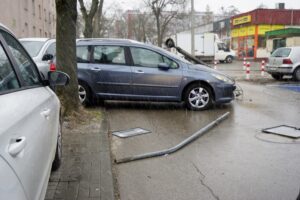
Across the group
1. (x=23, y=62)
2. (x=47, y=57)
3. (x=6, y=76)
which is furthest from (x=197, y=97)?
(x=6, y=76)

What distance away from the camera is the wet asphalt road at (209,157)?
4301 millimetres

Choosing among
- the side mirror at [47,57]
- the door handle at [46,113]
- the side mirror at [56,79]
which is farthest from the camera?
the side mirror at [47,57]

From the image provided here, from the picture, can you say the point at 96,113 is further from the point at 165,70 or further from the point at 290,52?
the point at 290,52

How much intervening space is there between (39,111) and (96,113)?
527 centimetres

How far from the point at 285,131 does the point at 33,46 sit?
287 inches

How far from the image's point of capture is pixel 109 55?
30.9 ft

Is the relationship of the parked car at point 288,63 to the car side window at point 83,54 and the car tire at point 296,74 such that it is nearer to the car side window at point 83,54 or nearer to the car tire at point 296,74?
the car tire at point 296,74

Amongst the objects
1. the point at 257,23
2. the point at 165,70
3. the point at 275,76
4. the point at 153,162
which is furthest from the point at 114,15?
the point at 153,162

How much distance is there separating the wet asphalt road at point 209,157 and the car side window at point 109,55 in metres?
1.20

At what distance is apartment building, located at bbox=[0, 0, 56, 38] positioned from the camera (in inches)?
996

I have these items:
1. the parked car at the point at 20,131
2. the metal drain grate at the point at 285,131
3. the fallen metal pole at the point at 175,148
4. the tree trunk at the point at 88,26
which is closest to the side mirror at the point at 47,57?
the fallen metal pole at the point at 175,148

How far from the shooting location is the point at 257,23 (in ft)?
133

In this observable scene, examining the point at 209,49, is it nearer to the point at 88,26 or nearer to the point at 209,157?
the point at 88,26

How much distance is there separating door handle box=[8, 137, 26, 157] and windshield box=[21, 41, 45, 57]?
8917 millimetres
